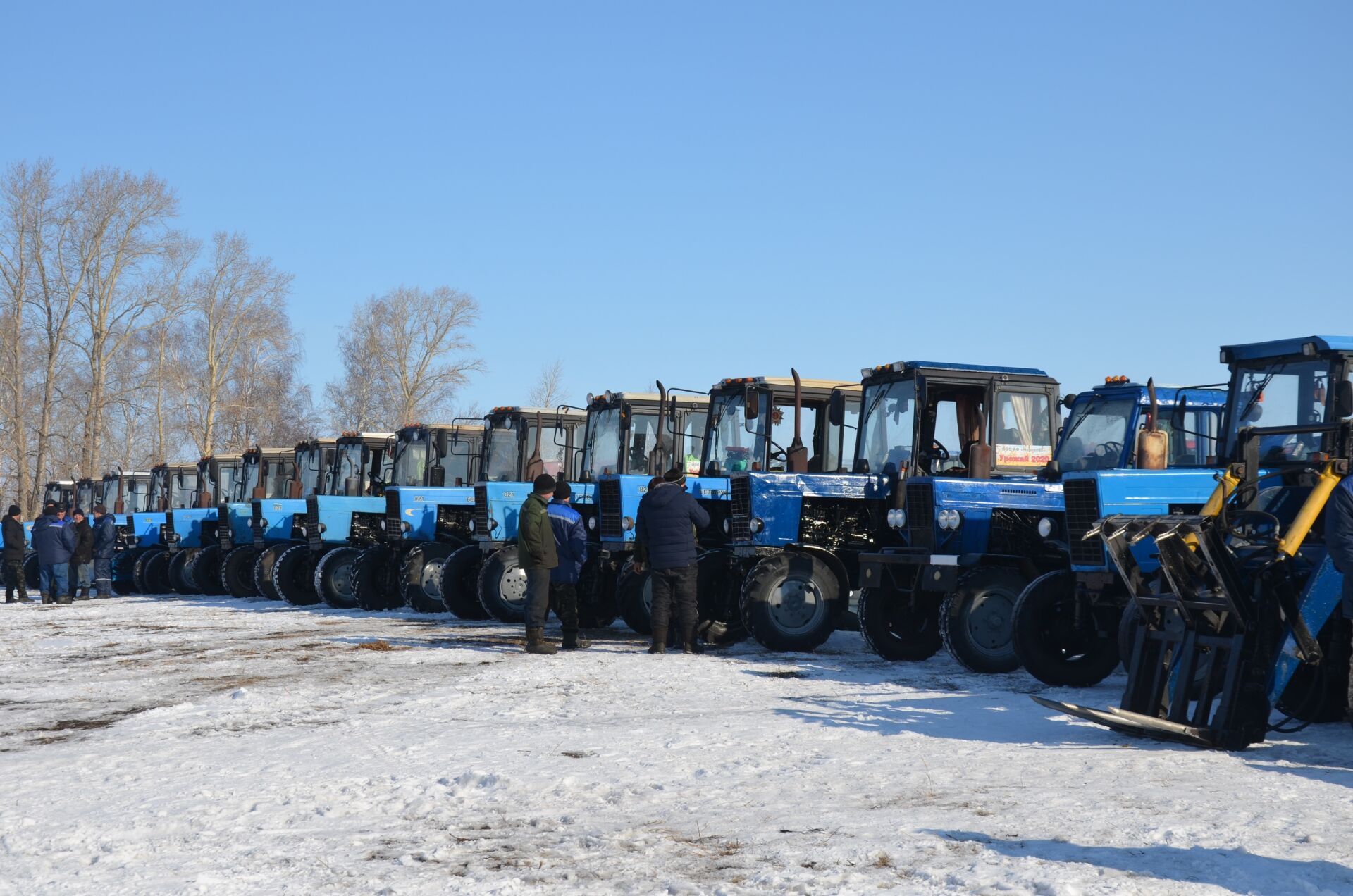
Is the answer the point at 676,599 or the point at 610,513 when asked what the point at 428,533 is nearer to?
the point at 610,513

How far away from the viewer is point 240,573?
23500 millimetres

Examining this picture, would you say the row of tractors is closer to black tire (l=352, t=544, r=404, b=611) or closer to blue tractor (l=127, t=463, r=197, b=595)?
black tire (l=352, t=544, r=404, b=611)

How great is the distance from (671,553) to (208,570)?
50.2 feet

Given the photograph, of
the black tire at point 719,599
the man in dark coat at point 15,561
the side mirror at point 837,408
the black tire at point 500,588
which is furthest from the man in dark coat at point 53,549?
the side mirror at point 837,408

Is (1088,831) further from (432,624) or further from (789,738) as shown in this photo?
(432,624)

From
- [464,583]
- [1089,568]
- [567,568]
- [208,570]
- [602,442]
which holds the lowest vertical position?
[208,570]

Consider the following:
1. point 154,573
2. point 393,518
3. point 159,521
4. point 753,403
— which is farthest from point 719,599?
point 159,521

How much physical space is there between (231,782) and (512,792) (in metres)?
1.31

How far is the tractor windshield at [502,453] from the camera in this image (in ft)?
60.4

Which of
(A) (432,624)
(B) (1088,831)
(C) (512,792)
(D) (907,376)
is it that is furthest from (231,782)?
(A) (432,624)

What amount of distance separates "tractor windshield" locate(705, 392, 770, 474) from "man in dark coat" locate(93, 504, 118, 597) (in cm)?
1339

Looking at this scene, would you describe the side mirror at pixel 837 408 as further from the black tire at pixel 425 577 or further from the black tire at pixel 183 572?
the black tire at pixel 183 572

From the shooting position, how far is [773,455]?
1402 cm

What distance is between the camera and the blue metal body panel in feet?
23.7
